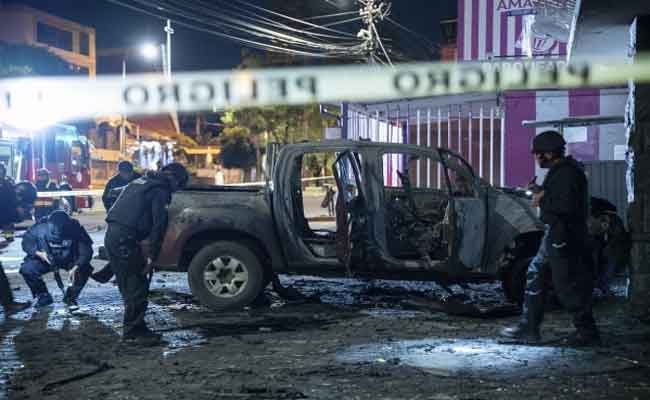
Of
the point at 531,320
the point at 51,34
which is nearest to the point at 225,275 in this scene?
the point at 531,320

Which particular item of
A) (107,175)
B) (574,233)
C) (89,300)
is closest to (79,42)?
(107,175)

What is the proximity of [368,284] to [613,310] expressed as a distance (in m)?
3.12

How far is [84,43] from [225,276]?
149 ft

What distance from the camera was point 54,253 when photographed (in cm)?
811

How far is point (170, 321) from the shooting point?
7.21 m

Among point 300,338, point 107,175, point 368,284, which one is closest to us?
point 300,338

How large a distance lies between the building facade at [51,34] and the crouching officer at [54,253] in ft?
117

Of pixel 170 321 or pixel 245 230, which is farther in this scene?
pixel 245 230

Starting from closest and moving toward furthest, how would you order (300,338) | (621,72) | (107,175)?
(300,338) < (621,72) < (107,175)

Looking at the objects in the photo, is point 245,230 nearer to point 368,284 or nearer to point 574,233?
point 368,284

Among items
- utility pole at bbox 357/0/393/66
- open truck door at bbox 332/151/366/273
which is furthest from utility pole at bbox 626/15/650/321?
utility pole at bbox 357/0/393/66

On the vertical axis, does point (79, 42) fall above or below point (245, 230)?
above

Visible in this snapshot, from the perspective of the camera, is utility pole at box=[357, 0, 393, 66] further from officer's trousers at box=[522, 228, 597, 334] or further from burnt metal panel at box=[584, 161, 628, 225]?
officer's trousers at box=[522, 228, 597, 334]

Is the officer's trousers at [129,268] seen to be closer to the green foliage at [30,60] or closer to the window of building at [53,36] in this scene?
the green foliage at [30,60]
